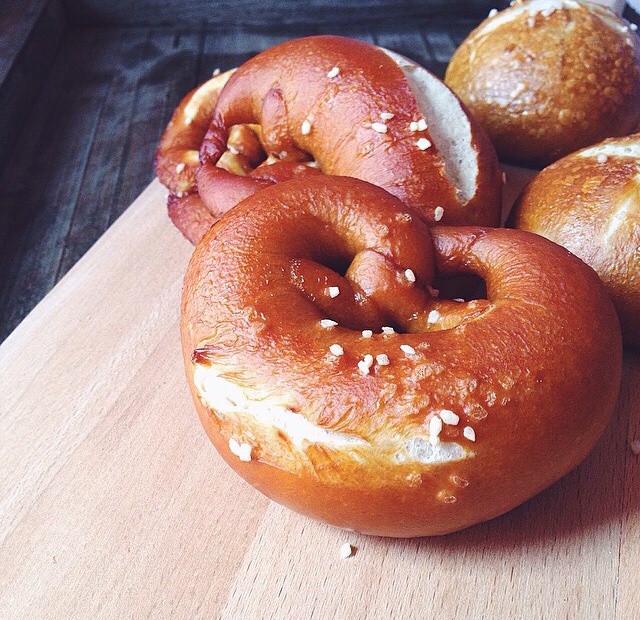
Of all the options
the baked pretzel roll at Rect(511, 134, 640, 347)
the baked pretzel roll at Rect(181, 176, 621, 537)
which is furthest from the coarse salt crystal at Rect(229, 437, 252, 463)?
the baked pretzel roll at Rect(511, 134, 640, 347)

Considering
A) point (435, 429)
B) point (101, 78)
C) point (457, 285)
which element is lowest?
point (101, 78)

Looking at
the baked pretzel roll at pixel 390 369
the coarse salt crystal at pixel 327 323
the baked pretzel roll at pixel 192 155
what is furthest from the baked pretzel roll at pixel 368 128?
the coarse salt crystal at pixel 327 323

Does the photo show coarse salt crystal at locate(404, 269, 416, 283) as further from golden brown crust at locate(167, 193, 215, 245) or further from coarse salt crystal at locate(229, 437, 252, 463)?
golden brown crust at locate(167, 193, 215, 245)

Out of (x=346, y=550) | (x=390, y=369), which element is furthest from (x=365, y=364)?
(x=346, y=550)

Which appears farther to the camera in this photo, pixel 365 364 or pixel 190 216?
pixel 190 216

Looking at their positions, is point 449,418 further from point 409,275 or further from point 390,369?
point 409,275

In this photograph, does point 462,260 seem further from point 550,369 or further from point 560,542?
point 560,542

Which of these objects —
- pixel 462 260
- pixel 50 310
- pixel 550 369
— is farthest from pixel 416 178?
pixel 50 310
